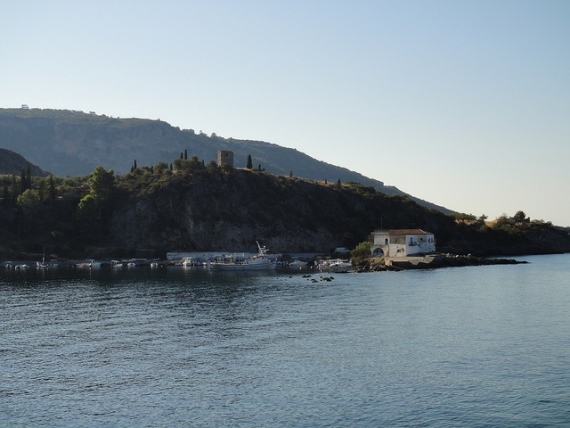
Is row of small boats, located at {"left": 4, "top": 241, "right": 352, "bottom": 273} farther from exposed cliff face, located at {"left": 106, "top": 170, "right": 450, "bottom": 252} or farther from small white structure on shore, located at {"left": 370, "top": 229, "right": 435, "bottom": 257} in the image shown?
exposed cliff face, located at {"left": 106, "top": 170, "right": 450, "bottom": 252}

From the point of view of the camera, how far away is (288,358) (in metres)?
49.1

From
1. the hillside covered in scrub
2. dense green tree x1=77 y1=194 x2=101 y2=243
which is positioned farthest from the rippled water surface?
dense green tree x1=77 y1=194 x2=101 y2=243

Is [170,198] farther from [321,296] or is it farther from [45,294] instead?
[321,296]

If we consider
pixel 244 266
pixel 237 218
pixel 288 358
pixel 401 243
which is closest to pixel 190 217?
pixel 237 218

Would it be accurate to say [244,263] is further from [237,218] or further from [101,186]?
[101,186]

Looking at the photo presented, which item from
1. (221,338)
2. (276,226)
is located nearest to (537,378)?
(221,338)

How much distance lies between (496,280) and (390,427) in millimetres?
79974

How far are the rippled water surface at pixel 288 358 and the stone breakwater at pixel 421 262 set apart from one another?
135ft

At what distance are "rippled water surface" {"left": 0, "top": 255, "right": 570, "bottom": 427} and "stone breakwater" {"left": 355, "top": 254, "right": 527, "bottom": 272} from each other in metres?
41.2

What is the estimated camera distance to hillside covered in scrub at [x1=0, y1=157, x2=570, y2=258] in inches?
6722

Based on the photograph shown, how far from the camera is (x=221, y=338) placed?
2251 inches

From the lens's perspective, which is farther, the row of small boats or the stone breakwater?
the row of small boats

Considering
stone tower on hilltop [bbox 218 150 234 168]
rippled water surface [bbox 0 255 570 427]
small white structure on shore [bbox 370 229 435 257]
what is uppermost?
stone tower on hilltop [bbox 218 150 234 168]

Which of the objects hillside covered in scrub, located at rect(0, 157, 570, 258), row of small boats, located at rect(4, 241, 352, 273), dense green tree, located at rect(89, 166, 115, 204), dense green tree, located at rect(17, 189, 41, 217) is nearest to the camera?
row of small boats, located at rect(4, 241, 352, 273)
